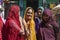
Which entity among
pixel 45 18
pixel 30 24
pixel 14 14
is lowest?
pixel 30 24

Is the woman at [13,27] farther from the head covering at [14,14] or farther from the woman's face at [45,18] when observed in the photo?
the woman's face at [45,18]

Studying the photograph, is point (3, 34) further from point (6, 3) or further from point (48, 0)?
point (48, 0)

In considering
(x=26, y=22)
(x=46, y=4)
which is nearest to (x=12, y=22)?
(x=26, y=22)

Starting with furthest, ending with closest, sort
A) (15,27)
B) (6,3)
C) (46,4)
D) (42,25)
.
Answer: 1. (46,4)
2. (6,3)
3. (42,25)
4. (15,27)

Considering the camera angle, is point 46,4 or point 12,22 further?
point 46,4

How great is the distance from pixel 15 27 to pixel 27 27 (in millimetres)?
522

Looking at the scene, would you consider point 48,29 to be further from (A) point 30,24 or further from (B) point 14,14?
(B) point 14,14

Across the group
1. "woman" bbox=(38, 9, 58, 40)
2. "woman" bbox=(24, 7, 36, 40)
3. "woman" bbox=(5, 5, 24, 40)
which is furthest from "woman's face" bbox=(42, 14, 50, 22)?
"woman" bbox=(5, 5, 24, 40)

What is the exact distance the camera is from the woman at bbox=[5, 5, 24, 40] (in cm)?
716

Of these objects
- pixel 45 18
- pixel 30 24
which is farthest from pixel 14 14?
pixel 45 18

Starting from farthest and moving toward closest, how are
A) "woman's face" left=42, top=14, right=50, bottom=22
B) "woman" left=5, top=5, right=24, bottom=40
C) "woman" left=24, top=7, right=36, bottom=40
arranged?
"woman" left=24, top=7, right=36, bottom=40, "woman's face" left=42, top=14, right=50, bottom=22, "woman" left=5, top=5, right=24, bottom=40

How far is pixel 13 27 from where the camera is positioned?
715cm

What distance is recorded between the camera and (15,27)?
281 inches

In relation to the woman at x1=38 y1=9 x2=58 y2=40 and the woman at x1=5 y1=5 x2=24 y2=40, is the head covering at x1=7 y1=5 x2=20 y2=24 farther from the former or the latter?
the woman at x1=38 y1=9 x2=58 y2=40
